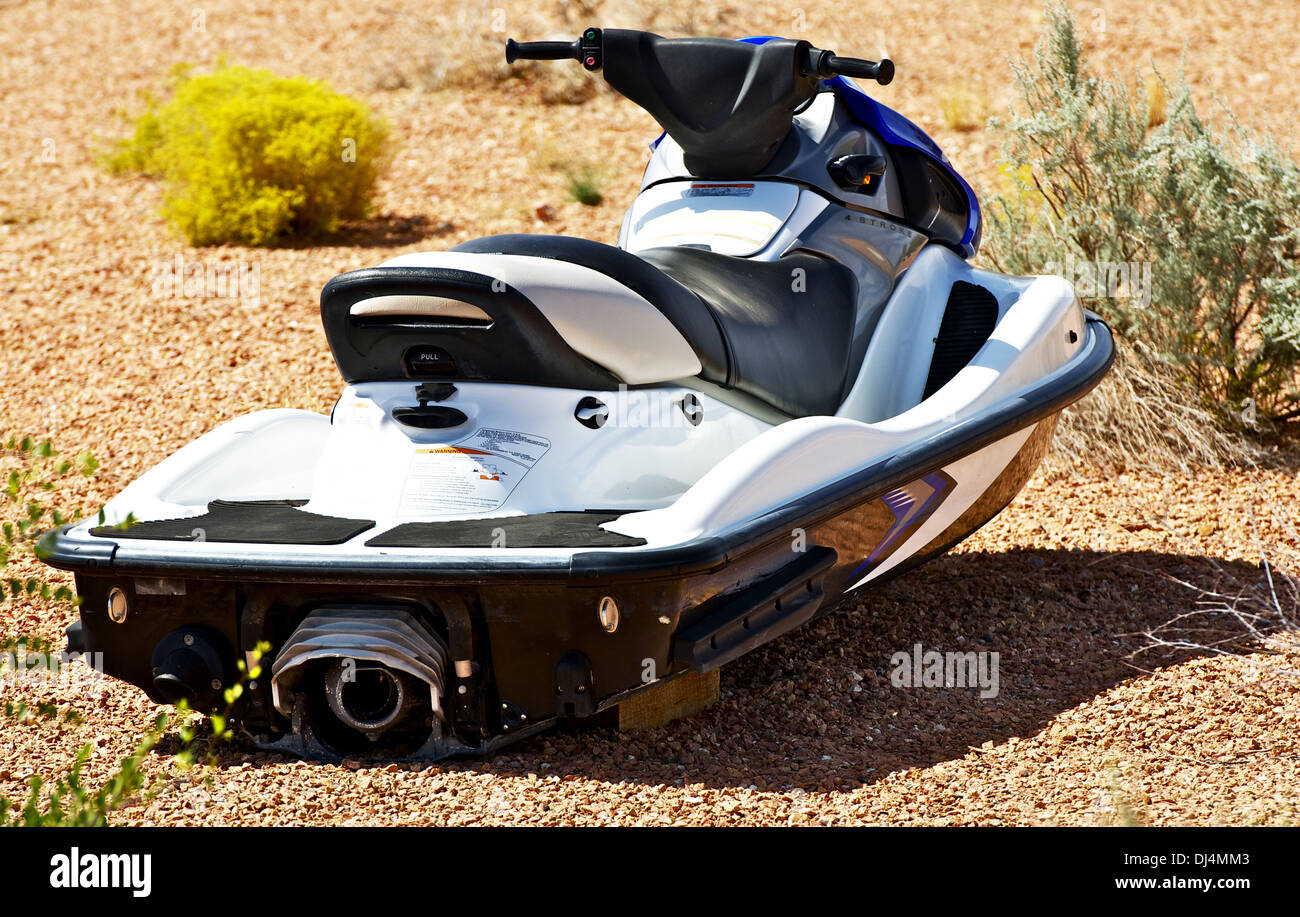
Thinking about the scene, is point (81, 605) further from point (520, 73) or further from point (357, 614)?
point (520, 73)

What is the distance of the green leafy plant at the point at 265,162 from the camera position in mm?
8594

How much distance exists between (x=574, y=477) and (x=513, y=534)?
0.33 metres

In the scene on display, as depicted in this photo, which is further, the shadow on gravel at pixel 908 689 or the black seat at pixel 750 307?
the black seat at pixel 750 307

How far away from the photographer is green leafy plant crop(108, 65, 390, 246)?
338 inches

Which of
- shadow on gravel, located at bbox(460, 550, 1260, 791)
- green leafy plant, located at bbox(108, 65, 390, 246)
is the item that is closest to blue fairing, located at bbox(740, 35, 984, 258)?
shadow on gravel, located at bbox(460, 550, 1260, 791)

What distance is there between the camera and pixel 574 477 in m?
3.52

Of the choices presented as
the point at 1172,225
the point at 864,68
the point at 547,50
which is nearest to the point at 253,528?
the point at 547,50

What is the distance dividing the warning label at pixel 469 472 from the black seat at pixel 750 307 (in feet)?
1.65

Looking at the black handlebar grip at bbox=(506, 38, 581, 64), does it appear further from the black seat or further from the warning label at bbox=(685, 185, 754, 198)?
the black seat

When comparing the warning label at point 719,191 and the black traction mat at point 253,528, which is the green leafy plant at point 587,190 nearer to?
the warning label at point 719,191

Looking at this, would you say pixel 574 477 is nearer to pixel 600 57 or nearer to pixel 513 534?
pixel 513 534

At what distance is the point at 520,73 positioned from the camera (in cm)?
1152

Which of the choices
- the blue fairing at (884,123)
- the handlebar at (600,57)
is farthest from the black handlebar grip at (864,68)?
the blue fairing at (884,123)

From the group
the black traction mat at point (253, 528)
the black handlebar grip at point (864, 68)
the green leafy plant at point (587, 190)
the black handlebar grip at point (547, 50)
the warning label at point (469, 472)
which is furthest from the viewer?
the green leafy plant at point (587, 190)
